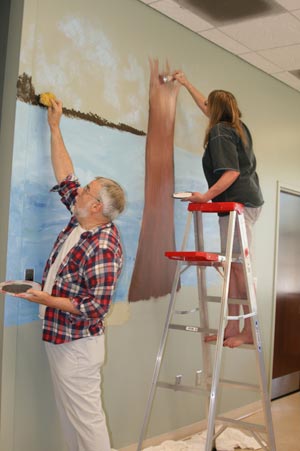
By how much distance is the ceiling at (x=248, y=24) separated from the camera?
321 centimetres

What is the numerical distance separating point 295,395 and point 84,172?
3213 mm

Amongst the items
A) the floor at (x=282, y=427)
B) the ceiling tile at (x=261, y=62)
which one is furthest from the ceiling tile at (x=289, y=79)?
the floor at (x=282, y=427)

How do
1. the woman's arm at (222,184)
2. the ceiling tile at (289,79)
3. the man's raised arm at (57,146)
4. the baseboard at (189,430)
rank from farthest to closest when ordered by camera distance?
the ceiling tile at (289,79)
the baseboard at (189,430)
the woman's arm at (222,184)
the man's raised arm at (57,146)

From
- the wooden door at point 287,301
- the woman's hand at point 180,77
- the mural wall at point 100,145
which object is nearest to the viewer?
the mural wall at point 100,145

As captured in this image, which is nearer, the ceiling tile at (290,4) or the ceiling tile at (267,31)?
the ceiling tile at (290,4)

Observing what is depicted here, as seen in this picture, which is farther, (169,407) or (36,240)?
(169,407)

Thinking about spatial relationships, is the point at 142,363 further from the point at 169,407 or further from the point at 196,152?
the point at 196,152

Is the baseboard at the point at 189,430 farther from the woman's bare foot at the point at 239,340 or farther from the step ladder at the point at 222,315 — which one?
the woman's bare foot at the point at 239,340

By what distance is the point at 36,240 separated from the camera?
266cm

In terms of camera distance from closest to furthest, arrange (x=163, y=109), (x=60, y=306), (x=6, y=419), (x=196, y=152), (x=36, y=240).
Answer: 1. (x=60, y=306)
2. (x=6, y=419)
3. (x=36, y=240)
4. (x=163, y=109)
5. (x=196, y=152)

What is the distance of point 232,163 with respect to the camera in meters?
2.97

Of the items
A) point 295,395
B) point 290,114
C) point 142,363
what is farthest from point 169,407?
point 290,114

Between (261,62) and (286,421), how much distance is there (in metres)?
2.83

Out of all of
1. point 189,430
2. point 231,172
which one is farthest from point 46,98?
point 189,430
